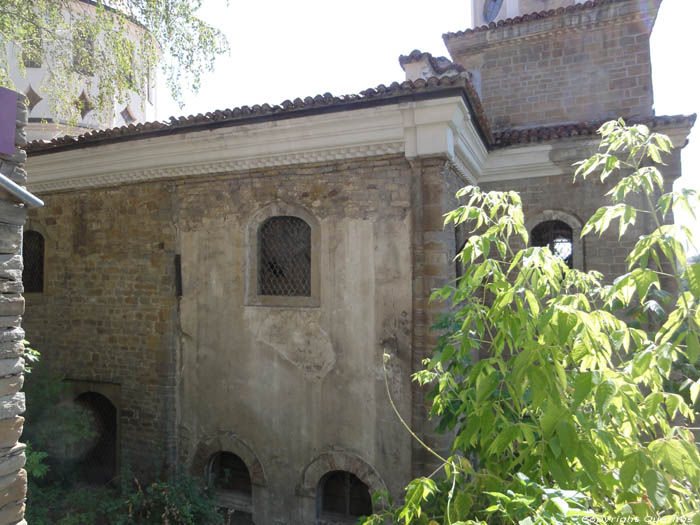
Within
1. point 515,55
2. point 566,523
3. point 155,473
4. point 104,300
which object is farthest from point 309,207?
point 515,55

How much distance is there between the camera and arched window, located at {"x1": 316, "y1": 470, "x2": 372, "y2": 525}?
226 inches

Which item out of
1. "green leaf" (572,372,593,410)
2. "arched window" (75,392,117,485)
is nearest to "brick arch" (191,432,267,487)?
"arched window" (75,392,117,485)

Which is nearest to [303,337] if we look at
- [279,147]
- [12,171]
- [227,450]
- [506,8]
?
[227,450]

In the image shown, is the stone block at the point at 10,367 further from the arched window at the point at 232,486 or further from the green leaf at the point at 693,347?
the arched window at the point at 232,486

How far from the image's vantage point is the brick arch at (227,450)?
601 centimetres

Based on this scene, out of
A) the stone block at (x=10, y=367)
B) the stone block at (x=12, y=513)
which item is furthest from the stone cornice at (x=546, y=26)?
the stone block at (x=12, y=513)

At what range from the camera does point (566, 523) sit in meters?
1.32

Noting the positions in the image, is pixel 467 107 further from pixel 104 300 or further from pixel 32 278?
pixel 32 278

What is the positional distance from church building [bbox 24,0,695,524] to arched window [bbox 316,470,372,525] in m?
0.03

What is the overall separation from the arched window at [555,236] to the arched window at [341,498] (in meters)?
4.69

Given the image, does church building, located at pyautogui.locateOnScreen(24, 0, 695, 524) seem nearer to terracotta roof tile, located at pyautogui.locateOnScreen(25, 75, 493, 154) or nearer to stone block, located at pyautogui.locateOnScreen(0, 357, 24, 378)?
terracotta roof tile, located at pyautogui.locateOnScreen(25, 75, 493, 154)

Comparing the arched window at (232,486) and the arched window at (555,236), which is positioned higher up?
the arched window at (555,236)

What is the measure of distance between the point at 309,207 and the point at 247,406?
8.98 ft

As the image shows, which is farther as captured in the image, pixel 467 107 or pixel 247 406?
pixel 247 406
